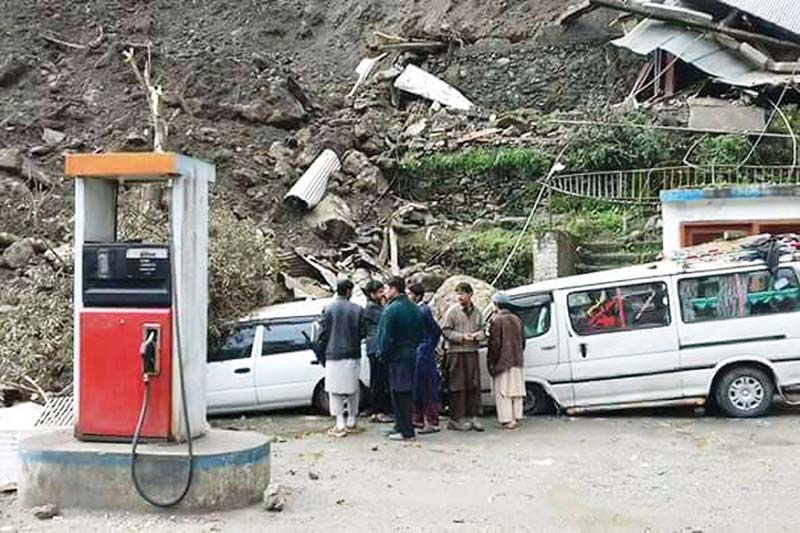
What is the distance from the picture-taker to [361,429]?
10.8 m

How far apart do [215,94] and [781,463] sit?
61.7 feet

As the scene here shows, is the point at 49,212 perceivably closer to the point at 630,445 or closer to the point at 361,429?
the point at 361,429

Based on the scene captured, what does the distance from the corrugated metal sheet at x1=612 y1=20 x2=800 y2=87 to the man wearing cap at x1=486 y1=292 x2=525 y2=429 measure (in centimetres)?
1311

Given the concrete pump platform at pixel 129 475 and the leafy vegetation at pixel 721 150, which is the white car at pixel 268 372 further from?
the leafy vegetation at pixel 721 150

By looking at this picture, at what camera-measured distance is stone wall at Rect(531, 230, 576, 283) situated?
55.3ft

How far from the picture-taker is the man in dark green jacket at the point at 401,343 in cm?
990

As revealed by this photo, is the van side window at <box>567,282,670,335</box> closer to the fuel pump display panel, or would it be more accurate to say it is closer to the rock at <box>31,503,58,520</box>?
the fuel pump display panel

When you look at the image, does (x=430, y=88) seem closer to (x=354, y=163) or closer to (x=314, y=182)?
(x=354, y=163)

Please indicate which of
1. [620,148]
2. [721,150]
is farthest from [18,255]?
[721,150]

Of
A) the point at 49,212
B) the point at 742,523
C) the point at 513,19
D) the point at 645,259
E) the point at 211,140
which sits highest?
the point at 513,19

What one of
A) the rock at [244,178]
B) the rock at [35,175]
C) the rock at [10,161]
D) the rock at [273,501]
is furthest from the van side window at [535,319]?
the rock at [10,161]

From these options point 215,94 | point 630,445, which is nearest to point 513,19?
point 215,94

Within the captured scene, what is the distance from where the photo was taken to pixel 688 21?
73.9 feet

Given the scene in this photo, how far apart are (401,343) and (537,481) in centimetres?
233
